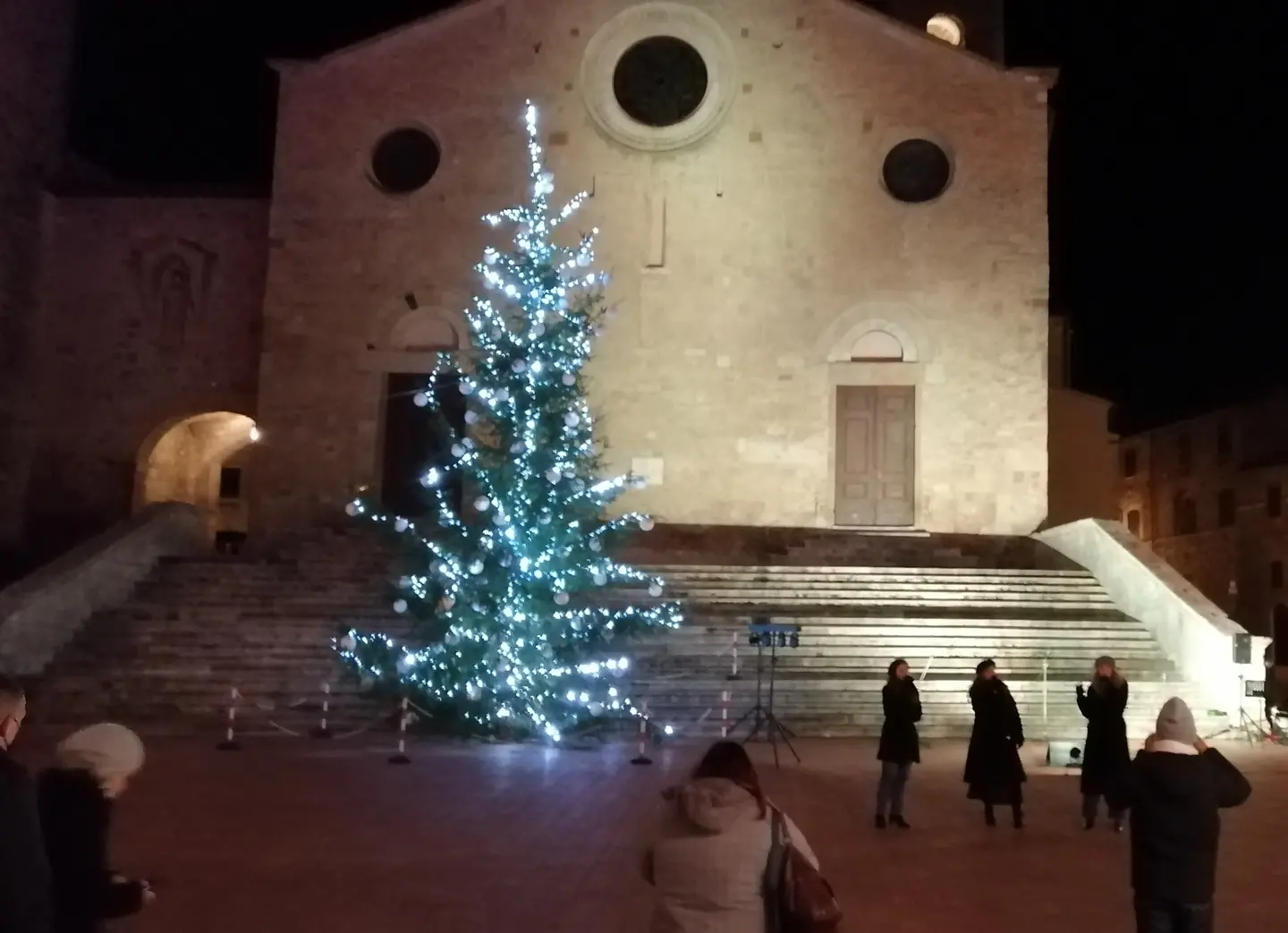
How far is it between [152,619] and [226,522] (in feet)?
42.0

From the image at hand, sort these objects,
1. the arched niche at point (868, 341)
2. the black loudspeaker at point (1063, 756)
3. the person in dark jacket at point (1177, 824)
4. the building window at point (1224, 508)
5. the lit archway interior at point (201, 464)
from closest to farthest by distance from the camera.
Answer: the person in dark jacket at point (1177, 824) → the black loudspeaker at point (1063, 756) → the arched niche at point (868, 341) → the lit archway interior at point (201, 464) → the building window at point (1224, 508)

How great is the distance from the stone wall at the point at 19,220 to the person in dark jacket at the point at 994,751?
59.3ft

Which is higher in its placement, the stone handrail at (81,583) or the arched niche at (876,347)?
the arched niche at (876,347)

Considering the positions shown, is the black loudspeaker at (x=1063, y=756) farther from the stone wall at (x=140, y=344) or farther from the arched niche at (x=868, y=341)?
the stone wall at (x=140, y=344)

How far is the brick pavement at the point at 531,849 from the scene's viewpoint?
6.14m

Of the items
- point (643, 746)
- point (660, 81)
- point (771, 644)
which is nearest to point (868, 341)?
point (660, 81)

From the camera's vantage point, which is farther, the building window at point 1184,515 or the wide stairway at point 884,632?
the building window at point 1184,515

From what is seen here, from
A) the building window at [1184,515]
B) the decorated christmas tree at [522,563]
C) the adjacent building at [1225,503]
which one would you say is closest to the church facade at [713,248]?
the decorated christmas tree at [522,563]

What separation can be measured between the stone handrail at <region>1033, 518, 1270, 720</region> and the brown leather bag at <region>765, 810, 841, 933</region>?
12.8 m

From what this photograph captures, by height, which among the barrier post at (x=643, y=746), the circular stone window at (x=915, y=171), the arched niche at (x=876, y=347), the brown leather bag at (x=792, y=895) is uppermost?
the circular stone window at (x=915, y=171)

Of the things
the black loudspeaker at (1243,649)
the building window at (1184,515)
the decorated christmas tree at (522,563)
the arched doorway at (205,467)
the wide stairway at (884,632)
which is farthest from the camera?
the building window at (1184,515)

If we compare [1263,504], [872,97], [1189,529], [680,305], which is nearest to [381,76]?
[680,305]

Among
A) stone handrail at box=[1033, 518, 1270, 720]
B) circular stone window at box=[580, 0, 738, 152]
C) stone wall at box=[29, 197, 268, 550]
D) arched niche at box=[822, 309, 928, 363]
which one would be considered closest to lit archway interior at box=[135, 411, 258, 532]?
stone wall at box=[29, 197, 268, 550]

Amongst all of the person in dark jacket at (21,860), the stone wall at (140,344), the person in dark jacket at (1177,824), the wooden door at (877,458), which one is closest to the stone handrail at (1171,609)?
the wooden door at (877,458)
